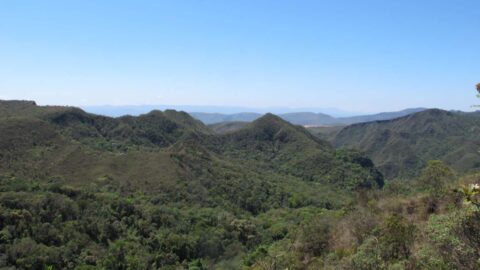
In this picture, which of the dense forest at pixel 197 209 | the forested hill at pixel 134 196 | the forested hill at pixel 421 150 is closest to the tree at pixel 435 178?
the dense forest at pixel 197 209

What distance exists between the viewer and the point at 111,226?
4969 centimetres

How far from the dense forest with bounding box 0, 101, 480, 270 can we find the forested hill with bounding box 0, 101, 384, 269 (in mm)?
217

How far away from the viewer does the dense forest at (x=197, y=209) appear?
16156 millimetres

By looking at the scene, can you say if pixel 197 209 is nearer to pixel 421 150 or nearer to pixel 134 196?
pixel 134 196

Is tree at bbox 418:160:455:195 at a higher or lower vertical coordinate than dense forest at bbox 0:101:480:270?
higher

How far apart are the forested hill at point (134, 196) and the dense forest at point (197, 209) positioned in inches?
8.5

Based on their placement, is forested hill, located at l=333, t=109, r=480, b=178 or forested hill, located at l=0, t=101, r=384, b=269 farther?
forested hill, located at l=333, t=109, r=480, b=178

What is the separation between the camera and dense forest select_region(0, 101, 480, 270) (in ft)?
53.0

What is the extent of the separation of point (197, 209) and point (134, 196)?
437 inches

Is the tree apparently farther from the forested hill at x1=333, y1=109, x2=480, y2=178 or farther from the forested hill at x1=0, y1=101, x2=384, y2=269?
the forested hill at x1=333, y1=109, x2=480, y2=178

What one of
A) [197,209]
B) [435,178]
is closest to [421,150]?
[197,209]

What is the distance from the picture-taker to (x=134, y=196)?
2564 inches

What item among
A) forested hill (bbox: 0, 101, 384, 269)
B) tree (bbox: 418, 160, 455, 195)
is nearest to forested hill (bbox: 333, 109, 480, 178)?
forested hill (bbox: 0, 101, 384, 269)

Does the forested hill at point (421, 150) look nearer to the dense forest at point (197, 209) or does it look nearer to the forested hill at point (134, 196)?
the dense forest at point (197, 209)
